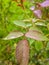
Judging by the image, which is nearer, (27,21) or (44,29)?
(27,21)

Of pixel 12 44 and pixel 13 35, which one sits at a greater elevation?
pixel 13 35

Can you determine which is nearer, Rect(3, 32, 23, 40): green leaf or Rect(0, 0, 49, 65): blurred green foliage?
Rect(3, 32, 23, 40): green leaf

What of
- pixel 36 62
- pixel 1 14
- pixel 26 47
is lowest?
pixel 36 62

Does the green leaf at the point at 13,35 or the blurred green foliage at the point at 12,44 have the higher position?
the green leaf at the point at 13,35

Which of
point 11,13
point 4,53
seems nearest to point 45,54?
point 4,53

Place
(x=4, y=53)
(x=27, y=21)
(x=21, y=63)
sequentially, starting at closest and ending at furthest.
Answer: (x=21, y=63) → (x=27, y=21) → (x=4, y=53)

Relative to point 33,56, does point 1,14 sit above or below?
above

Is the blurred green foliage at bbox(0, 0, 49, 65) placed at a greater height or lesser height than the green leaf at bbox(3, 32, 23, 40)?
lesser

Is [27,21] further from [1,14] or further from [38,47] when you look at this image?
[1,14]

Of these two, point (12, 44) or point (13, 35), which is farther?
point (12, 44)

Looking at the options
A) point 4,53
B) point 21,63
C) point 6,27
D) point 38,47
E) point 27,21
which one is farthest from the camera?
point 6,27

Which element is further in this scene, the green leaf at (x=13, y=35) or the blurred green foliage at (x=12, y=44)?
the blurred green foliage at (x=12, y=44)
